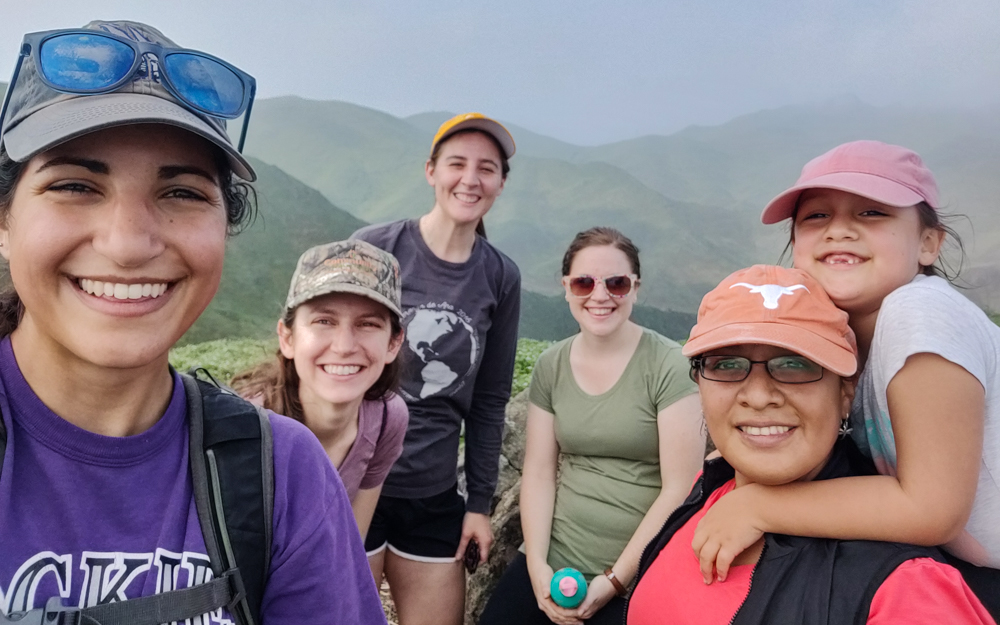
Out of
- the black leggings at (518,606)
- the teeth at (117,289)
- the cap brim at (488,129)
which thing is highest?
the cap brim at (488,129)

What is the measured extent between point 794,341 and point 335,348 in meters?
1.64

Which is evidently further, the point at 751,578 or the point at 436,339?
the point at 436,339

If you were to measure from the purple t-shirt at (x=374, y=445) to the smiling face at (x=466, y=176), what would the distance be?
0.97 m

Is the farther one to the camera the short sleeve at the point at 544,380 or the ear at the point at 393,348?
the short sleeve at the point at 544,380

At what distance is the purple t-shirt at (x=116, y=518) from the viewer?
41.8 inches

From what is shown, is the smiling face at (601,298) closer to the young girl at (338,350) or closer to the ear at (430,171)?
the ear at (430,171)

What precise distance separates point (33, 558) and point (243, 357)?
9.36 meters

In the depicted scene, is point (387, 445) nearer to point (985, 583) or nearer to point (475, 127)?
point (475, 127)

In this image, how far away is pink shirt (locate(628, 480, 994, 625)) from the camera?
1275 mm

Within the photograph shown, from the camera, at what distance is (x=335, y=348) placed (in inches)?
95.5

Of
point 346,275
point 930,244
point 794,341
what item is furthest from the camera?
point 346,275

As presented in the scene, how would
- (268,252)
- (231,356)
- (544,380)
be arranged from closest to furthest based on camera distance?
(544,380) < (231,356) < (268,252)

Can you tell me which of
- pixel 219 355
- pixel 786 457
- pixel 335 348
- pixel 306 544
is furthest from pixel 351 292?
pixel 219 355

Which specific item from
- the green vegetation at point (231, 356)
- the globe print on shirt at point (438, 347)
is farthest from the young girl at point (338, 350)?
the green vegetation at point (231, 356)
